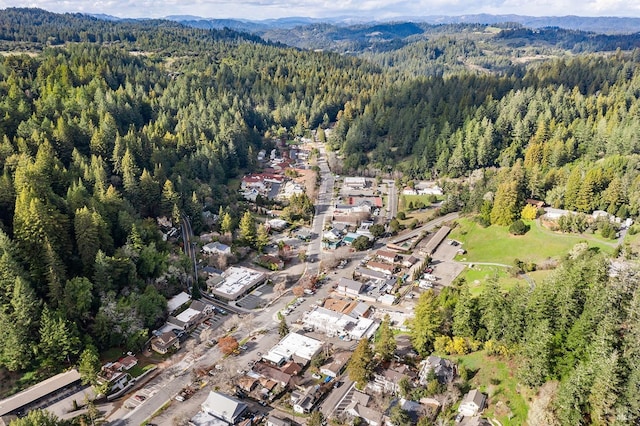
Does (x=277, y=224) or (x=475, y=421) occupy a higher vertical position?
(x=475, y=421)

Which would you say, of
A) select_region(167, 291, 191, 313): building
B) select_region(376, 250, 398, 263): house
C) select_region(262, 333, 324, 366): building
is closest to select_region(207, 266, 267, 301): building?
select_region(167, 291, 191, 313): building

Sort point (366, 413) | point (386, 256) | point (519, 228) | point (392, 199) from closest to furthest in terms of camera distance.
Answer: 1. point (366, 413)
2. point (519, 228)
3. point (386, 256)
4. point (392, 199)

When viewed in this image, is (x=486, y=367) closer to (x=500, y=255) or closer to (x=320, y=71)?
(x=500, y=255)

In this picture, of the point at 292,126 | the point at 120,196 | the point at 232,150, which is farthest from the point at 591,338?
the point at 292,126

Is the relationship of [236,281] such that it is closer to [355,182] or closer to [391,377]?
[391,377]

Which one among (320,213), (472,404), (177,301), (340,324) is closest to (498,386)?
(472,404)

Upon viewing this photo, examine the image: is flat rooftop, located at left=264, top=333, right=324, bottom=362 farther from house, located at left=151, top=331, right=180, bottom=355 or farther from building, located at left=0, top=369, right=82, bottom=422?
building, located at left=0, top=369, right=82, bottom=422

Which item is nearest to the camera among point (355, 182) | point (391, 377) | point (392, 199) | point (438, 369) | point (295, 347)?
point (438, 369)
